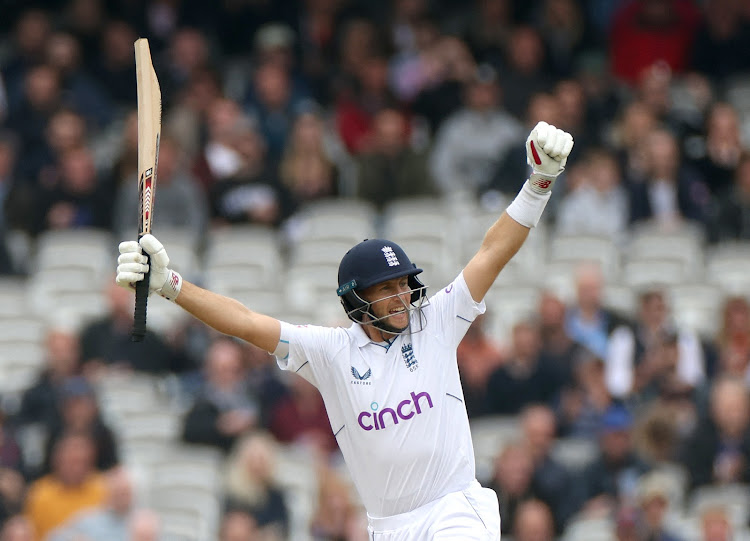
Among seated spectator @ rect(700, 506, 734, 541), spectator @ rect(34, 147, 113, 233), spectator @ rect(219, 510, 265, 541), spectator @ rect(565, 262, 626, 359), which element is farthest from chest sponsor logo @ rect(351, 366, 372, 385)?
spectator @ rect(34, 147, 113, 233)

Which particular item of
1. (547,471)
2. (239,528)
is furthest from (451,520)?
(547,471)

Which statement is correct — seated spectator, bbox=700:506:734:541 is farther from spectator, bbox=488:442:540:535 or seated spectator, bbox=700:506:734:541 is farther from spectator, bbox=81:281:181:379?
spectator, bbox=81:281:181:379

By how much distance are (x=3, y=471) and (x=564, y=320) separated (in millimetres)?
4728

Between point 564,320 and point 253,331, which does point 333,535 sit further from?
point 253,331

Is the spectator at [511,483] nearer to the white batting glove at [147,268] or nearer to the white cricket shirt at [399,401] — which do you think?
the white cricket shirt at [399,401]

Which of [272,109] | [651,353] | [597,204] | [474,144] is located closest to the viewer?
[651,353]

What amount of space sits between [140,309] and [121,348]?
22.8 feet

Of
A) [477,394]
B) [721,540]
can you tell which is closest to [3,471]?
[477,394]

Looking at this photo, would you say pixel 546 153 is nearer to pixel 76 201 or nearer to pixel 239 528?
pixel 239 528

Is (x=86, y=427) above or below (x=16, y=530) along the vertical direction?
above

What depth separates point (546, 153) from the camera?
27.2ft

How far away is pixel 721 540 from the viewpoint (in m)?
12.1

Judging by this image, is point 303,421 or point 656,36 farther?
point 656,36

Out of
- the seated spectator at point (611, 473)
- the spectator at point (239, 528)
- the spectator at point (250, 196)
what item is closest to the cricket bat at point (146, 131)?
the spectator at point (239, 528)
